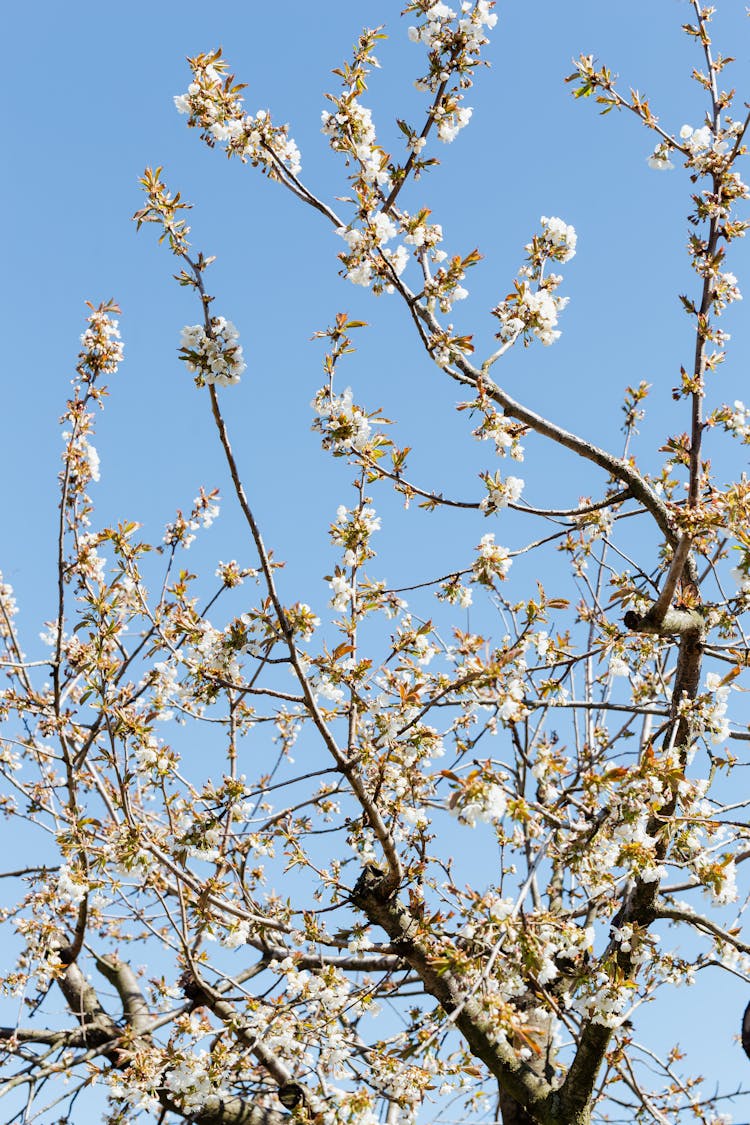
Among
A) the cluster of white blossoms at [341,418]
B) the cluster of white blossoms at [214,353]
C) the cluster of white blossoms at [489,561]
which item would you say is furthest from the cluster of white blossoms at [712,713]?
the cluster of white blossoms at [214,353]

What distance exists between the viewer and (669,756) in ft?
10.8

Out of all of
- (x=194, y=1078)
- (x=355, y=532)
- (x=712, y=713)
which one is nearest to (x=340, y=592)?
(x=355, y=532)

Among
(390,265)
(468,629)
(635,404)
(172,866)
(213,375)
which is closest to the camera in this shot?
(213,375)

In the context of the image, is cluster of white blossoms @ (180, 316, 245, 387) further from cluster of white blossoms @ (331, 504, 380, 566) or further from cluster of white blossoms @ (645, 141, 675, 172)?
cluster of white blossoms @ (645, 141, 675, 172)

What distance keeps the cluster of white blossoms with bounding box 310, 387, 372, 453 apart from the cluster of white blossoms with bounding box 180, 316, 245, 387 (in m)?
0.47

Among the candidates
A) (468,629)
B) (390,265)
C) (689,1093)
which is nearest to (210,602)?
(468,629)

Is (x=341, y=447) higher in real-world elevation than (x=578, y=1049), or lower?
higher

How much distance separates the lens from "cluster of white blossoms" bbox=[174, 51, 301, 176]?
3602mm

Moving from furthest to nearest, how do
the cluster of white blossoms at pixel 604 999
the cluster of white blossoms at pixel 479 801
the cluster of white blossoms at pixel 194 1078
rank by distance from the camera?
the cluster of white blossoms at pixel 194 1078 → the cluster of white blossoms at pixel 604 999 → the cluster of white blossoms at pixel 479 801

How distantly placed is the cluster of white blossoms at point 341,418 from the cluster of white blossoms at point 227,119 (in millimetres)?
975

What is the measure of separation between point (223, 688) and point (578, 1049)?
2406mm

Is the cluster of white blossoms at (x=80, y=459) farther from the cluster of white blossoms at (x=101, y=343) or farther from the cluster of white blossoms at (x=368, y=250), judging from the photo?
the cluster of white blossoms at (x=368, y=250)

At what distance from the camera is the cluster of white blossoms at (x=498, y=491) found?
3.75m

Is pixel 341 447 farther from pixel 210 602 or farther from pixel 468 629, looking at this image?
pixel 468 629
